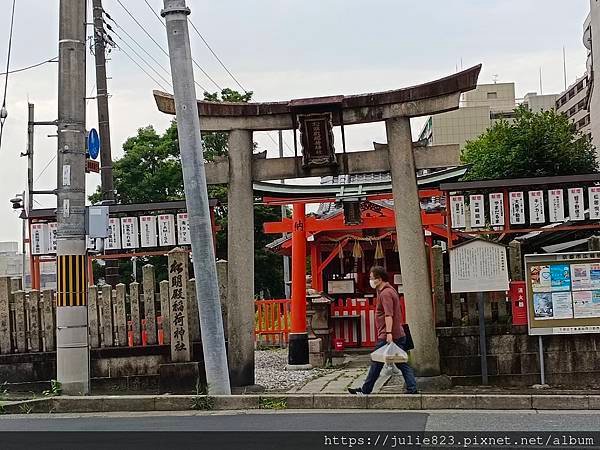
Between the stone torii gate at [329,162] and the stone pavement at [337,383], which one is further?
the stone torii gate at [329,162]

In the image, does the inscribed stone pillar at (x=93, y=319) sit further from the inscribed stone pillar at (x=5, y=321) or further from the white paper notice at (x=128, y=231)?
the white paper notice at (x=128, y=231)

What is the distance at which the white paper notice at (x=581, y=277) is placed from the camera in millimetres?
13062

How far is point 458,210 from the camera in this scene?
55.4 ft

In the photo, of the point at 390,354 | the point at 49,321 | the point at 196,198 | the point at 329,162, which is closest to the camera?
the point at 390,354

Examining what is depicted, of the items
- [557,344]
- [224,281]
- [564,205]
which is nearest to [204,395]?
[224,281]

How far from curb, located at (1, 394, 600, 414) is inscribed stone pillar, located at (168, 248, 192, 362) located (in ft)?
4.98

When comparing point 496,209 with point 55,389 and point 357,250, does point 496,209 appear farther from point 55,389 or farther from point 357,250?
point 55,389

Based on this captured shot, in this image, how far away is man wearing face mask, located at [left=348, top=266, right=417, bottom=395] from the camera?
38.0 feet

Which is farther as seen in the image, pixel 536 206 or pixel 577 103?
pixel 577 103

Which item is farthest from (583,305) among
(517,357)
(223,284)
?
(223,284)

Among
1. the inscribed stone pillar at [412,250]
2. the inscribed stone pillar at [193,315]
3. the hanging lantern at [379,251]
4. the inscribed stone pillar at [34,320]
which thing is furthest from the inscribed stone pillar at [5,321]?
the hanging lantern at [379,251]

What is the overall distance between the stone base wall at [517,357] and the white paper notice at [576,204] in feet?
11.5

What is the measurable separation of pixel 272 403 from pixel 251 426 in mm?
1756

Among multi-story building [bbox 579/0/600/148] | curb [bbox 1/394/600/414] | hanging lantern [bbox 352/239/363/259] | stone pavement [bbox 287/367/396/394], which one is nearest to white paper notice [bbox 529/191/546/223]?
stone pavement [bbox 287/367/396/394]
